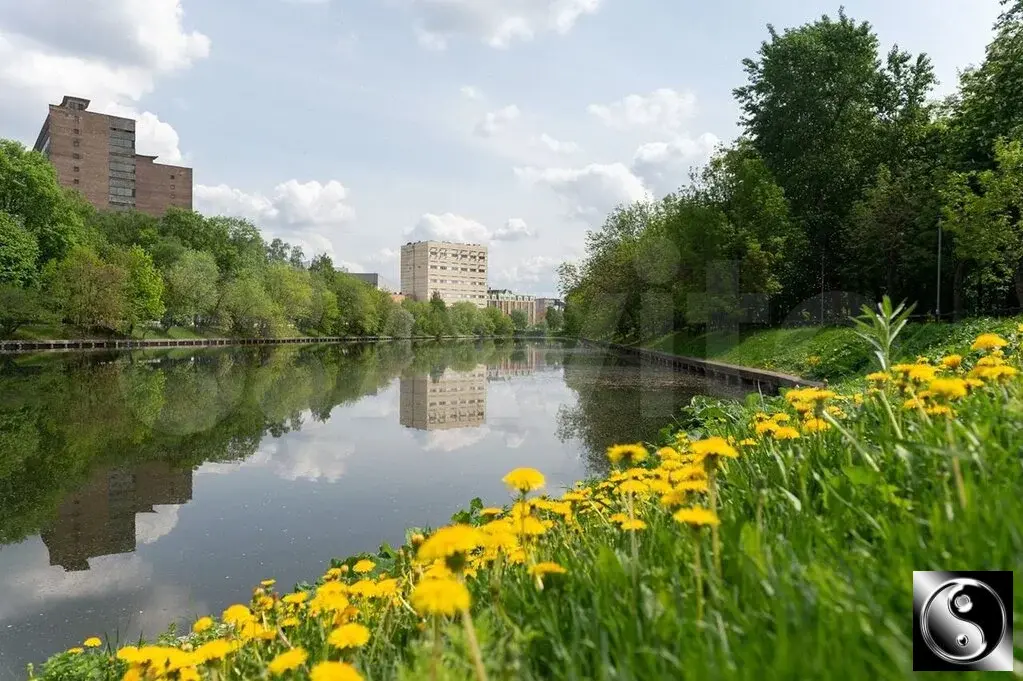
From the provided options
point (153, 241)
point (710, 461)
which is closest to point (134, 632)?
point (710, 461)

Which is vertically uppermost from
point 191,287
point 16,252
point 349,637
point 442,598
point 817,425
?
point 16,252

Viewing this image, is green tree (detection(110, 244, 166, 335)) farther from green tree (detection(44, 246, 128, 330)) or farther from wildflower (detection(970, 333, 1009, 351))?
wildflower (detection(970, 333, 1009, 351))

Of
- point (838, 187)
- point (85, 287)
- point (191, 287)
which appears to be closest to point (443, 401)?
point (838, 187)

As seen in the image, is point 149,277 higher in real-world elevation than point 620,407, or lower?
higher

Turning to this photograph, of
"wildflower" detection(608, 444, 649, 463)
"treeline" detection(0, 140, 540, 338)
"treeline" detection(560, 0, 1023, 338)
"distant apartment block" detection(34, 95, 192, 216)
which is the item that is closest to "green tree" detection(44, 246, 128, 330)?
"treeline" detection(0, 140, 540, 338)

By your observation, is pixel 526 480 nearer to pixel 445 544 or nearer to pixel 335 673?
pixel 445 544

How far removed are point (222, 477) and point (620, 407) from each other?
11.4 metres

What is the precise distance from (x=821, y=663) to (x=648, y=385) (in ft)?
80.0

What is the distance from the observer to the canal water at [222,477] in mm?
6504

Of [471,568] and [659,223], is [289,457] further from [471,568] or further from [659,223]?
[659,223]

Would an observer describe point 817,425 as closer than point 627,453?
No

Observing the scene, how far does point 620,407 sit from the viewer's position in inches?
748

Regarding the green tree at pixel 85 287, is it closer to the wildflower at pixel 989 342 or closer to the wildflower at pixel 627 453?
the wildflower at pixel 627 453

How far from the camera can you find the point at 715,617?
1.78 metres
